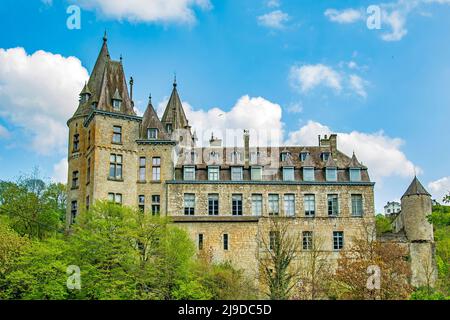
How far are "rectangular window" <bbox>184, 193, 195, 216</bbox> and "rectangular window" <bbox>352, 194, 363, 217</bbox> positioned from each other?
44.1ft

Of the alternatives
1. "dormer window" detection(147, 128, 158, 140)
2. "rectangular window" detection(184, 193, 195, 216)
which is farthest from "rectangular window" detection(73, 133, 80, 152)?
"rectangular window" detection(184, 193, 195, 216)

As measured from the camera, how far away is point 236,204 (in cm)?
4925

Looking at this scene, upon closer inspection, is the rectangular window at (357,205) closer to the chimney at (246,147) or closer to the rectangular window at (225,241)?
the chimney at (246,147)

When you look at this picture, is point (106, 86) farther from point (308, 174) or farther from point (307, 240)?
point (307, 240)

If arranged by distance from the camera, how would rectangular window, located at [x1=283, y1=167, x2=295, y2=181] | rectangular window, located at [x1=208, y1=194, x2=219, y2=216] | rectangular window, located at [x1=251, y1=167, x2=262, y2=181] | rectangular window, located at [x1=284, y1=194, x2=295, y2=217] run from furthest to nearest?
rectangular window, located at [x1=283, y1=167, x2=295, y2=181], rectangular window, located at [x1=251, y1=167, x2=262, y2=181], rectangular window, located at [x1=284, y1=194, x2=295, y2=217], rectangular window, located at [x1=208, y1=194, x2=219, y2=216]

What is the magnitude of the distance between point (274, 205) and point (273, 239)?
114 inches

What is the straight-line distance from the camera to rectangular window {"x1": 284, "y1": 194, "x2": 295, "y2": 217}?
49.7 metres

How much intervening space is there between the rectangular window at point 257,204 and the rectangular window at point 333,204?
5.79 meters

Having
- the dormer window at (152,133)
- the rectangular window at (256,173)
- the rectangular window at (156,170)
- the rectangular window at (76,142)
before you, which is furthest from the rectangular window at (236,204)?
the rectangular window at (76,142)

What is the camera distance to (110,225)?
120 feet

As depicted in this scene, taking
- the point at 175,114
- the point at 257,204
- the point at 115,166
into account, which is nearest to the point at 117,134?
the point at 115,166

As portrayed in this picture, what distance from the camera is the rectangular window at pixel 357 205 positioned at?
50000mm

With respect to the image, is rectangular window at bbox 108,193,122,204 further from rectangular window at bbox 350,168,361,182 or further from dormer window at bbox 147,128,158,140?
rectangular window at bbox 350,168,361,182
